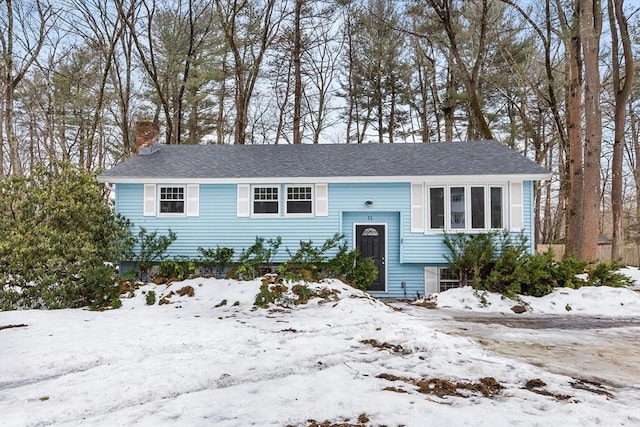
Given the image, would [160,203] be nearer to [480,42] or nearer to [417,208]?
[417,208]

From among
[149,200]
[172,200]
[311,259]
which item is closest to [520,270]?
[311,259]

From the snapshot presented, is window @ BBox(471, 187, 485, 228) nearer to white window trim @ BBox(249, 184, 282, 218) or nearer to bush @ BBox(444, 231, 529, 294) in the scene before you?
bush @ BBox(444, 231, 529, 294)

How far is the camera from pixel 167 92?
714 inches

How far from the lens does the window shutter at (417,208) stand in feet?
34.5

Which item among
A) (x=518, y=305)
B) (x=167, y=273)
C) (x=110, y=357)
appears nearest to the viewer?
(x=110, y=357)

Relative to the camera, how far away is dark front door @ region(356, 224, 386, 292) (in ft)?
35.6

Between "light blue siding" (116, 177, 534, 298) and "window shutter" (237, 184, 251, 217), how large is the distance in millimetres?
140

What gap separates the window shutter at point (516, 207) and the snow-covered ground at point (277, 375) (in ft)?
13.5

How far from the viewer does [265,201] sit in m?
11.0

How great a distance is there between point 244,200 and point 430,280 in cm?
565

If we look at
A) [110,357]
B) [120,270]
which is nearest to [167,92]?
[120,270]

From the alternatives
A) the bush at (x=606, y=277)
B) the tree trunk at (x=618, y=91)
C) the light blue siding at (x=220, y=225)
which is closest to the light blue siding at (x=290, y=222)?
the light blue siding at (x=220, y=225)

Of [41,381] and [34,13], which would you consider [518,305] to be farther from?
[34,13]

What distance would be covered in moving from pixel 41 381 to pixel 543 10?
19.2 m
